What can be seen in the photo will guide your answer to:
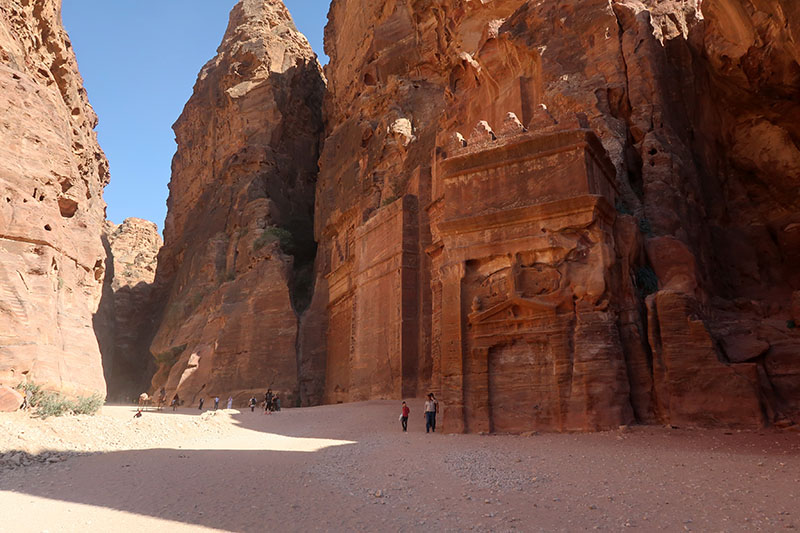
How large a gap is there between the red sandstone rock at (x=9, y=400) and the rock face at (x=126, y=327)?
74.1 ft

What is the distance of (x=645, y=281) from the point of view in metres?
13.6

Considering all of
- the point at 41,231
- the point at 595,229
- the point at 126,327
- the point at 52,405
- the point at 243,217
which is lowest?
the point at 52,405

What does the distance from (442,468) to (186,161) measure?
4000cm

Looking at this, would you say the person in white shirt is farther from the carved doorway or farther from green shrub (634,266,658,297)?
green shrub (634,266,658,297)

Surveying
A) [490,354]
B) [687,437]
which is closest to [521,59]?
[490,354]

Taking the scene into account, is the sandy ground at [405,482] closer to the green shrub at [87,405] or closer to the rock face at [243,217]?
Answer: the green shrub at [87,405]

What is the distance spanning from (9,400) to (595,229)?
12.9m

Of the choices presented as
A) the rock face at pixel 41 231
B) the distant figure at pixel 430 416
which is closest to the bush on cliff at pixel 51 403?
the rock face at pixel 41 231

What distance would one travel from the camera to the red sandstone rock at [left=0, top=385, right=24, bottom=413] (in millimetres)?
11600

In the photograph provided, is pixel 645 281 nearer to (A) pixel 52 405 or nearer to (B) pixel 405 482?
(B) pixel 405 482

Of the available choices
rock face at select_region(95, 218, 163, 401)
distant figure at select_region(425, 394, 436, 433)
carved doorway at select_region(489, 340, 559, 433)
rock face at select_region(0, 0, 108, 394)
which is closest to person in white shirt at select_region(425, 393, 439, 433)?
distant figure at select_region(425, 394, 436, 433)

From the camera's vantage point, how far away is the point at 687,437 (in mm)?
10164

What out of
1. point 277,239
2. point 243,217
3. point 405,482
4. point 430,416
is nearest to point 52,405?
point 430,416

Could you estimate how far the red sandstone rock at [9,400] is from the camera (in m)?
11.6
